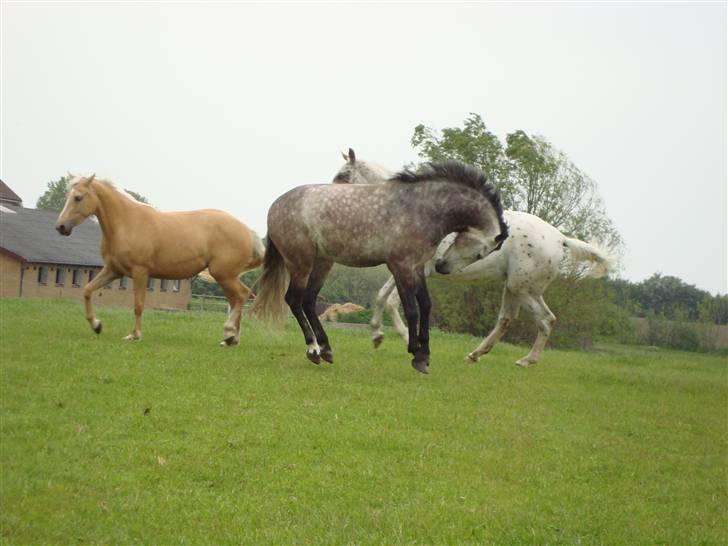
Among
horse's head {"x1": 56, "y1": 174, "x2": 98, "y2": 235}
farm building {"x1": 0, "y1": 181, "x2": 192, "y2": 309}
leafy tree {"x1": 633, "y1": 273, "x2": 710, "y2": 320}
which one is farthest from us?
leafy tree {"x1": 633, "y1": 273, "x2": 710, "y2": 320}

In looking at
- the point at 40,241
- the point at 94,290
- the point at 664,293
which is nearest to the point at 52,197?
the point at 40,241

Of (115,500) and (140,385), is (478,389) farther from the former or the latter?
(115,500)

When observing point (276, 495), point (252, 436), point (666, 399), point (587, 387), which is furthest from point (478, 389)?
point (276, 495)

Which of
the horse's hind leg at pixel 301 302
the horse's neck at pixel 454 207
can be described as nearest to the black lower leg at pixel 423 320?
the horse's neck at pixel 454 207

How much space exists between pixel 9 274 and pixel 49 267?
6.24 ft

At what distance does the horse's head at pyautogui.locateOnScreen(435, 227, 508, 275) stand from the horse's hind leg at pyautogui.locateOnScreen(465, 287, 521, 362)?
2102 millimetres

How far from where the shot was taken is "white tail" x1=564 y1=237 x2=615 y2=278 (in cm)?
1248

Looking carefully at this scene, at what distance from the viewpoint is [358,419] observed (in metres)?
7.56

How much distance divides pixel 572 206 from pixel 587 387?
23686 mm

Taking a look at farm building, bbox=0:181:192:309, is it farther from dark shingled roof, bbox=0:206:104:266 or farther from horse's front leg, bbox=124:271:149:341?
horse's front leg, bbox=124:271:149:341

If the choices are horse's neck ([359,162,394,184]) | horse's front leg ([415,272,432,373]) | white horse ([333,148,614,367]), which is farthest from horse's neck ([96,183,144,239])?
horse's front leg ([415,272,432,373])

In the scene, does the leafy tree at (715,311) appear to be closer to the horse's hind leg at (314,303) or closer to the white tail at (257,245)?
the white tail at (257,245)

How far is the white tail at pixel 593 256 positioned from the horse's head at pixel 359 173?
10.5 ft

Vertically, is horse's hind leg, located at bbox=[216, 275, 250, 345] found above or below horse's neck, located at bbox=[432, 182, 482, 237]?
below
